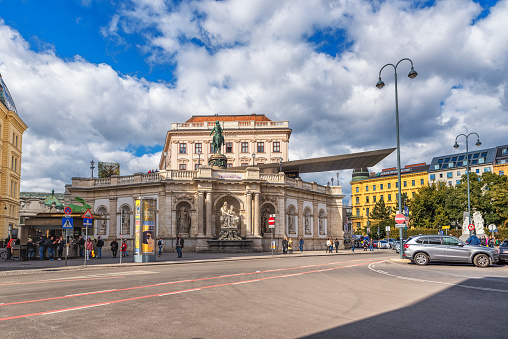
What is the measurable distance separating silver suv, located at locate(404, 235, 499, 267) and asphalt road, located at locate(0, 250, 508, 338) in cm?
693

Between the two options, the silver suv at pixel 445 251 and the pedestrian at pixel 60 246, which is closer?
the silver suv at pixel 445 251

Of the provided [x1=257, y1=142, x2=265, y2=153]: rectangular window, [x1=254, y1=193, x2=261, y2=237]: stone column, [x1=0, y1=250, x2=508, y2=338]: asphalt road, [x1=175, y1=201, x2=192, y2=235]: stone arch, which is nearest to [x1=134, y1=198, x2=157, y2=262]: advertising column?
[x1=0, y1=250, x2=508, y2=338]: asphalt road

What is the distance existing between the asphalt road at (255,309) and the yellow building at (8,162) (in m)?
51.6

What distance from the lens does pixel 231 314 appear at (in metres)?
8.27

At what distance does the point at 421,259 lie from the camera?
2112cm

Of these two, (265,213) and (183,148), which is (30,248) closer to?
(265,213)

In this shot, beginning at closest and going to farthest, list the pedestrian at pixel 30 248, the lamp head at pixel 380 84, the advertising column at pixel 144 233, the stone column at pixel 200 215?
the advertising column at pixel 144 233 → the pedestrian at pixel 30 248 → the lamp head at pixel 380 84 → the stone column at pixel 200 215

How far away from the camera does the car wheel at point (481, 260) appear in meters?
20.0

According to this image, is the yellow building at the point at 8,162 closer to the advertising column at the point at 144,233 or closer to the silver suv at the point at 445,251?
the advertising column at the point at 144,233

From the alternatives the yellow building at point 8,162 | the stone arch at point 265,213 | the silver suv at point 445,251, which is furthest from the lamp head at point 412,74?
the yellow building at point 8,162

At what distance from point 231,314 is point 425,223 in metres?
71.5

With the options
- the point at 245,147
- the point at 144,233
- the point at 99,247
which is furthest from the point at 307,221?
the point at 245,147

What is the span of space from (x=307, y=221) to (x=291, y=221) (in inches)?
150

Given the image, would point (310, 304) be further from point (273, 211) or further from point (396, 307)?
point (273, 211)
